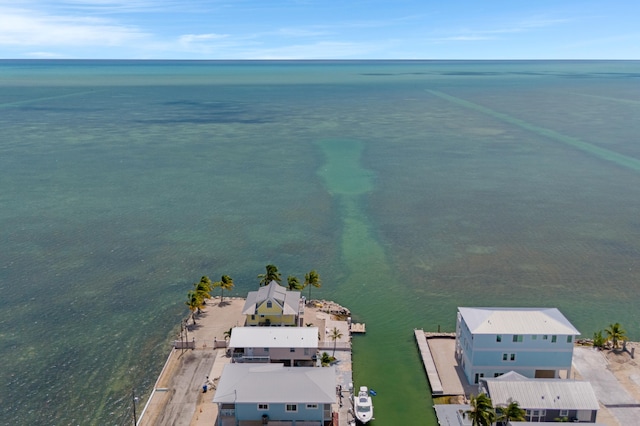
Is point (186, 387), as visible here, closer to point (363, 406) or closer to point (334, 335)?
point (334, 335)

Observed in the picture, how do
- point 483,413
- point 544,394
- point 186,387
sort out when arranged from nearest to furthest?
point 483,413, point 544,394, point 186,387

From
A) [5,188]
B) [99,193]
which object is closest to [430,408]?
[99,193]

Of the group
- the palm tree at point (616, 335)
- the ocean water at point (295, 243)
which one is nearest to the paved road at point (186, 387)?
the ocean water at point (295, 243)

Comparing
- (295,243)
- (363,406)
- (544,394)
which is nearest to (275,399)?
(363,406)

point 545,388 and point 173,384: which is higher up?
point 545,388

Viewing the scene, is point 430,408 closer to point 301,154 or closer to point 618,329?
point 618,329

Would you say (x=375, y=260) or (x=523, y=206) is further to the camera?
(x=523, y=206)
